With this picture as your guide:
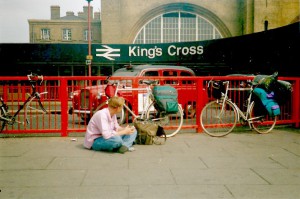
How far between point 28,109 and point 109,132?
124 inches

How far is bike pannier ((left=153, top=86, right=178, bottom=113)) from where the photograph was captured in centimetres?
703

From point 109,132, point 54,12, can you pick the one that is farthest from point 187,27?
point 109,132

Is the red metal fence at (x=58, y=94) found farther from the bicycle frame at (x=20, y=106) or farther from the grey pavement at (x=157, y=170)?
the grey pavement at (x=157, y=170)

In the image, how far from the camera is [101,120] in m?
5.81

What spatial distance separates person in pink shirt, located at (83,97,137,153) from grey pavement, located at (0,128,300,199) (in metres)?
0.16

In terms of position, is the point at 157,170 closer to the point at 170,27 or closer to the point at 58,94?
the point at 58,94

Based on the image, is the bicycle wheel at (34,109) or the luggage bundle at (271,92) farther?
the bicycle wheel at (34,109)

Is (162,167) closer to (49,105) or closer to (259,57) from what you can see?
(49,105)

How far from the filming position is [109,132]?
582 cm

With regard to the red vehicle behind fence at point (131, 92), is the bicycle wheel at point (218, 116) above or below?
below

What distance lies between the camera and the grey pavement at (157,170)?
3.98 metres

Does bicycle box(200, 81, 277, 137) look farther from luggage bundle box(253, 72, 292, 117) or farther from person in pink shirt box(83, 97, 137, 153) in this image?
person in pink shirt box(83, 97, 137, 153)

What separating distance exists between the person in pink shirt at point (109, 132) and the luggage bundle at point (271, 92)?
3384 mm

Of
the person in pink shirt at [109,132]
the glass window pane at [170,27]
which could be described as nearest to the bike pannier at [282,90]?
the person in pink shirt at [109,132]
